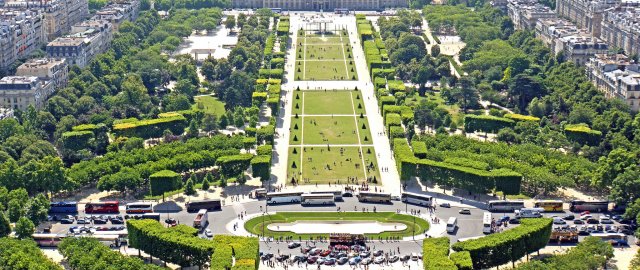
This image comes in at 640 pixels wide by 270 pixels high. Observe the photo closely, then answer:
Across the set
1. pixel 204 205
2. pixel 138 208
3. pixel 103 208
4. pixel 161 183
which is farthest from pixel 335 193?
pixel 103 208

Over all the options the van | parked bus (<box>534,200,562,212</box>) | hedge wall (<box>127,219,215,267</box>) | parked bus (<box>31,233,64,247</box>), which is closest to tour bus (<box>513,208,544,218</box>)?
parked bus (<box>534,200,562,212</box>)

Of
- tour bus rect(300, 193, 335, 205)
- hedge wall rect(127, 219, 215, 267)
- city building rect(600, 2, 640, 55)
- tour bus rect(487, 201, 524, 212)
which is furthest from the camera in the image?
city building rect(600, 2, 640, 55)

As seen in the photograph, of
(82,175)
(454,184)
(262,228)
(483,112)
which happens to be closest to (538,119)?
(483,112)

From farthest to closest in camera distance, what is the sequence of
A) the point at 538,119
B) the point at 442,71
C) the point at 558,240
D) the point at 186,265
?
1. the point at 442,71
2. the point at 538,119
3. the point at 558,240
4. the point at 186,265

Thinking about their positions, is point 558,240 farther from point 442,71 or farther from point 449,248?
point 442,71

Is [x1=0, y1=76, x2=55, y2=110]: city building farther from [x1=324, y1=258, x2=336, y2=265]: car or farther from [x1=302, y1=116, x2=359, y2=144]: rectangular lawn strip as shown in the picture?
[x1=324, y1=258, x2=336, y2=265]: car

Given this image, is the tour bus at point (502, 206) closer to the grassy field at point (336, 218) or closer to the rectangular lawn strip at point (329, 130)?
the grassy field at point (336, 218)

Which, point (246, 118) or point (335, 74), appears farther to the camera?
point (335, 74)
